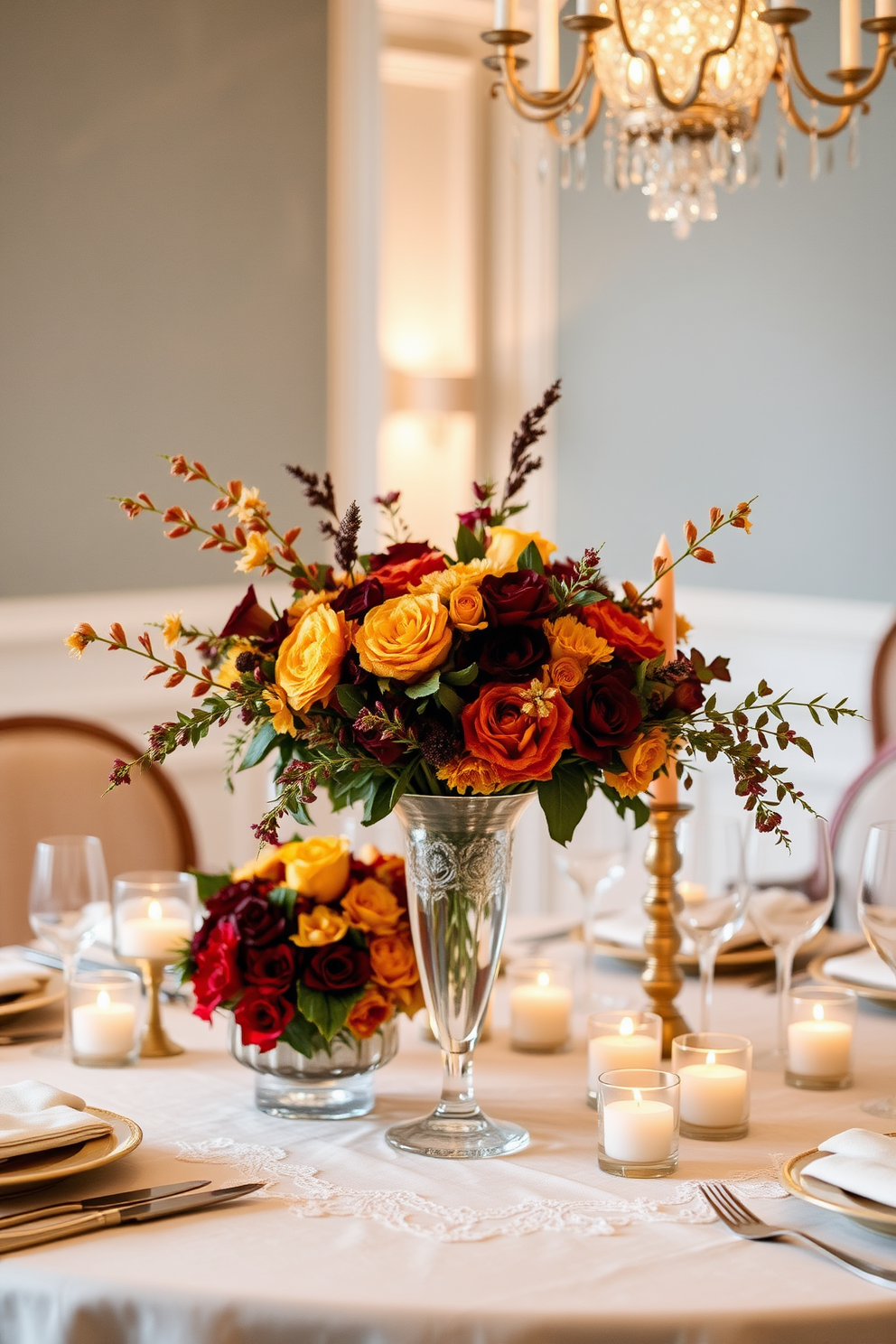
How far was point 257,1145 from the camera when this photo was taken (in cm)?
130

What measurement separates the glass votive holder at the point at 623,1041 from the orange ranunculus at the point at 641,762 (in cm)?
23

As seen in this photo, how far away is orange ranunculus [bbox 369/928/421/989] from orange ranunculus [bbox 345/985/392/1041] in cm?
1

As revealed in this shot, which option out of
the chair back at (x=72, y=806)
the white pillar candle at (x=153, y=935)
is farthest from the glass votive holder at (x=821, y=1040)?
the chair back at (x=72, y=806)

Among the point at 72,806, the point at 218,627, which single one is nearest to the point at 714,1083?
the point at 72,806

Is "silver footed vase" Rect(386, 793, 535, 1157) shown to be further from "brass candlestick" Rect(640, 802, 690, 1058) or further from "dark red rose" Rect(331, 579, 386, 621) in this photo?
"brass candlestick" Rect(640, 802, 690, 1058)

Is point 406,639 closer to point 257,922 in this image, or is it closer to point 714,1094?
point 257,922

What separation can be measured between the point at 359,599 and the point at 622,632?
0.21 metres

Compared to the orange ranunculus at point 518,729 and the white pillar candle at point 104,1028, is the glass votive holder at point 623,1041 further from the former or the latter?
the white pillar candle at point 104,1028

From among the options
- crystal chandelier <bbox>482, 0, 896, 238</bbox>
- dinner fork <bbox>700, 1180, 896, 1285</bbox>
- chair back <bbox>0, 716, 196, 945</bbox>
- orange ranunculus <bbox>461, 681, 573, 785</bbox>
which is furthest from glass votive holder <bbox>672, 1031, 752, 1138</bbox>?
crystal chandelier <bbox>482, 0, 896, 238</bbox>

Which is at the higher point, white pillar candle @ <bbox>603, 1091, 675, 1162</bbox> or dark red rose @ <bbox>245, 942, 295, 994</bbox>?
dark red rose @ <bbox>245, 942, 295, 994</bbox>

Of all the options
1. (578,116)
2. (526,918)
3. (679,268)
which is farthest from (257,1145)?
(578,116)

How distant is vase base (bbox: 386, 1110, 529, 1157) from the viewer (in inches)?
50.6

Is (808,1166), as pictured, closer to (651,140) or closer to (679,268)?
(651,140)

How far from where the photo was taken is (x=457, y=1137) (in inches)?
51.2
